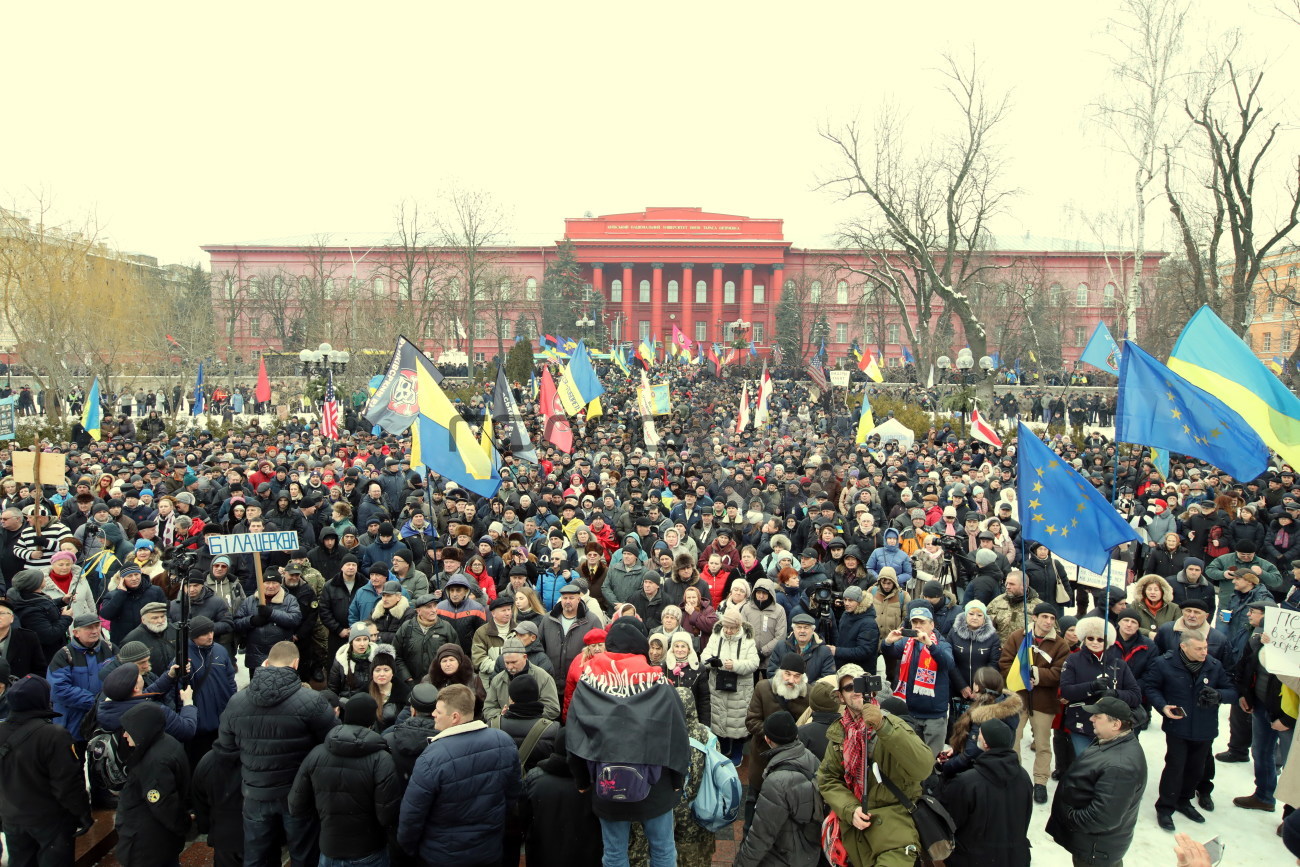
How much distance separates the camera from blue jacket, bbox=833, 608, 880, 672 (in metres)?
6.34

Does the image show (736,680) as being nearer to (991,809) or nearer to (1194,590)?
(991,809)

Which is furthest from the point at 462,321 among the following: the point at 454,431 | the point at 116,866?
the point at 116,866

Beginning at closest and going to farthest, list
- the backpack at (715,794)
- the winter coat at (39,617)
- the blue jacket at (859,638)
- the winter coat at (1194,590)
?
the backpack at (715,794) → the winter coat at (39,617) → the blue jacket at (859,638) → the winter coat at (1194,590)

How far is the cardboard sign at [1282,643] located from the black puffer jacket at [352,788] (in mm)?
5005

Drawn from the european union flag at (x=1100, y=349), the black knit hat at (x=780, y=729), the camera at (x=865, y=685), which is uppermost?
the european union flag at (x=1100, y=349)

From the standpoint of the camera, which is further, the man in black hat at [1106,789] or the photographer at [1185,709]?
the photographer at [1185,709]

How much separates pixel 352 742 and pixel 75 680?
92.3 inches

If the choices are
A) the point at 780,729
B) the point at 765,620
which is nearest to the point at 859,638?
the point at 765,620

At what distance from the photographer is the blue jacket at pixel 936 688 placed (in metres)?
5.70

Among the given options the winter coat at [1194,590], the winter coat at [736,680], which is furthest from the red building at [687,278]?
the winter coat at [736,680]

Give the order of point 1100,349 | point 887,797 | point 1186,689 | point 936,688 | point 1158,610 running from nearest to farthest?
point 887,797
point 1186,689
point 936,688
point 1158,610
point 1100,349

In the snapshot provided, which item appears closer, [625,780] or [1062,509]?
[625,780]

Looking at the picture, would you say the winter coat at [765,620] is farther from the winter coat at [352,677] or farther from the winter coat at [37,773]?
the winter coat at [37,773]

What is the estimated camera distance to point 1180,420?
6.66 meters
